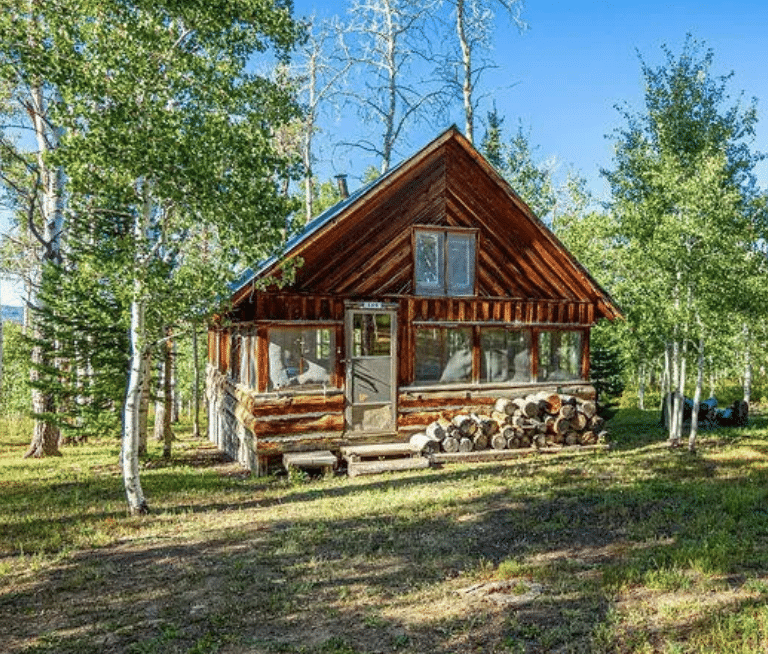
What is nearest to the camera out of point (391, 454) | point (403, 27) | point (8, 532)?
point (8, 532)

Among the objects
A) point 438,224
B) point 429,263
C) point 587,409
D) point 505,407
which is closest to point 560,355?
point 587,409

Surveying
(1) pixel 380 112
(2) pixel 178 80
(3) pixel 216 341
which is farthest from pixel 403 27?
(2) pixel 178 80

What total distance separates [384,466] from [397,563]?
6.40m

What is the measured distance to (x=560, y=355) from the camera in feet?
60.3

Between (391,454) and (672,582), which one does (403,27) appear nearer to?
(391,454)

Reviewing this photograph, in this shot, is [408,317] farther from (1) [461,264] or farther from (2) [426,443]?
(2) [426,443]

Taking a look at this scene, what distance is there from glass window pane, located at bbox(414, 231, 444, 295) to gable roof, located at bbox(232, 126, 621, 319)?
31cm

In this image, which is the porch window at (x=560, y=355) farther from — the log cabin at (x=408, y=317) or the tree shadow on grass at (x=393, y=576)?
the tree shadow on grass at (x=393, y=576)

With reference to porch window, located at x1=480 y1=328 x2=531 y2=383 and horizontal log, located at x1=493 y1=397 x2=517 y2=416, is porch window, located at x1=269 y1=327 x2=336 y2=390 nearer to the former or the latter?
porch window, located at x1=480 y1=328 x2=531 y2=383

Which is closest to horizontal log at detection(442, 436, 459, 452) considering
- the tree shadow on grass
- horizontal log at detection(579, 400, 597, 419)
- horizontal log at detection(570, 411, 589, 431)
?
horizontal log at detection(570, 411, 589, 431)

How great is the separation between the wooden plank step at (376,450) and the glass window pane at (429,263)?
4.14 m

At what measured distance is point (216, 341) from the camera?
23766mm

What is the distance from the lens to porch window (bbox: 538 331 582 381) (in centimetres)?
1812

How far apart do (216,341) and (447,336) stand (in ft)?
35.6
